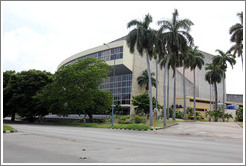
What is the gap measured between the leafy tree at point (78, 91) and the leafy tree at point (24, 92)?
14.3 feet

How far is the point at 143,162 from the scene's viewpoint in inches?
285

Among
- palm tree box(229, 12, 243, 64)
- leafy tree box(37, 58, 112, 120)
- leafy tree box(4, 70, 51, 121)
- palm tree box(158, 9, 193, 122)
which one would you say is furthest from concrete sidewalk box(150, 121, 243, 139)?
leafy tree box(4, 70, 51, 121)

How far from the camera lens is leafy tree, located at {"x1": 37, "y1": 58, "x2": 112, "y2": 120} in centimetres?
3756

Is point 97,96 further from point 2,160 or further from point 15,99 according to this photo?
point 2,160

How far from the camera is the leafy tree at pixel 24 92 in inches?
1736

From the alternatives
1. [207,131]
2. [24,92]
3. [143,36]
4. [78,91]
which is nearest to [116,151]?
[207,131]

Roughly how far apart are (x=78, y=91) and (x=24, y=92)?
569 inches

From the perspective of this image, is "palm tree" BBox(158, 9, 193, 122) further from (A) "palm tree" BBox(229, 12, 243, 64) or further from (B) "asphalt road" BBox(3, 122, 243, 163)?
(B) "asphalt road" BBox(3, 122, 243, 163)

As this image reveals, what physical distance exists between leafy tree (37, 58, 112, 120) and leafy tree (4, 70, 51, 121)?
4362mm

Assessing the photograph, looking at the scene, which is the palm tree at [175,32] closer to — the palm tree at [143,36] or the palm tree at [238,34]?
the palm tree at [143,36]

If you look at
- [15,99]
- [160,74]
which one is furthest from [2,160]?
[160,74]

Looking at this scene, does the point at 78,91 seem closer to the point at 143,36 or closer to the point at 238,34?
the point at 143,36

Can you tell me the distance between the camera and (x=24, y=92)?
45031 mm

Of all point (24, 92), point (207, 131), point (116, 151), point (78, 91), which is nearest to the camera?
point (116, 151)
